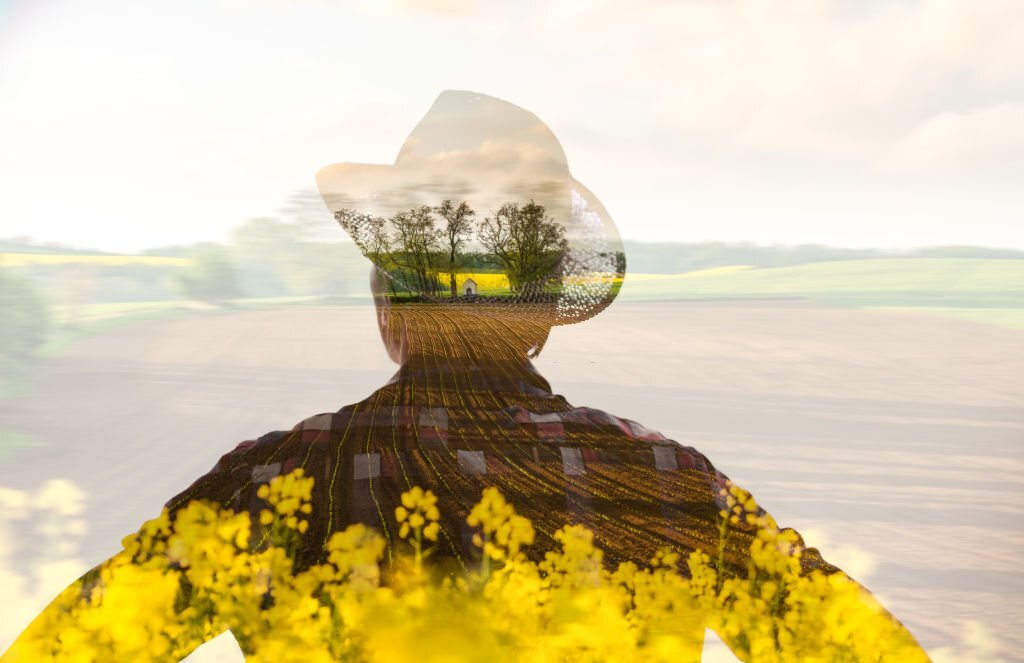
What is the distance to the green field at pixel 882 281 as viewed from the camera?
4.91 ft

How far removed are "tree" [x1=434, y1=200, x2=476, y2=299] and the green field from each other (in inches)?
20.3

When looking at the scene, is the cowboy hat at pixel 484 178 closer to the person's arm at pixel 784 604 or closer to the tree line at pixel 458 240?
the tree line at pixel 458 240

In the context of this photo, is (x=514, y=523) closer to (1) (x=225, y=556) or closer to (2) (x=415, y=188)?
(1) (x=225, y=556)

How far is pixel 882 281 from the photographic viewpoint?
59.0 inches

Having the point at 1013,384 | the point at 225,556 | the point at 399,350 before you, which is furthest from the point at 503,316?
the point at 1013,384

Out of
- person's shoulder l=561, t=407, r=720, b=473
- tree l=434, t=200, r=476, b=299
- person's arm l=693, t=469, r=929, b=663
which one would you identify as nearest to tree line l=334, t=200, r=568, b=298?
tree l=434, t=200, r=476, b=299

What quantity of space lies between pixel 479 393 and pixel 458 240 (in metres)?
0.26

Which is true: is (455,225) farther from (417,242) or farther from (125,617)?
(125,617)

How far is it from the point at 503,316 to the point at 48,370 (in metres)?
0.81

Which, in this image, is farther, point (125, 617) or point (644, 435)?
point (644, 435)

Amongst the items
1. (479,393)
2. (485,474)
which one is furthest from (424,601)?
(479,393)

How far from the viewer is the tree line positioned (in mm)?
1184

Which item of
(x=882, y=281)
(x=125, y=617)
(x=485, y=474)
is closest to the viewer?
(x=125, y=617)

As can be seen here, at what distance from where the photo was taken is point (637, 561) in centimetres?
113
